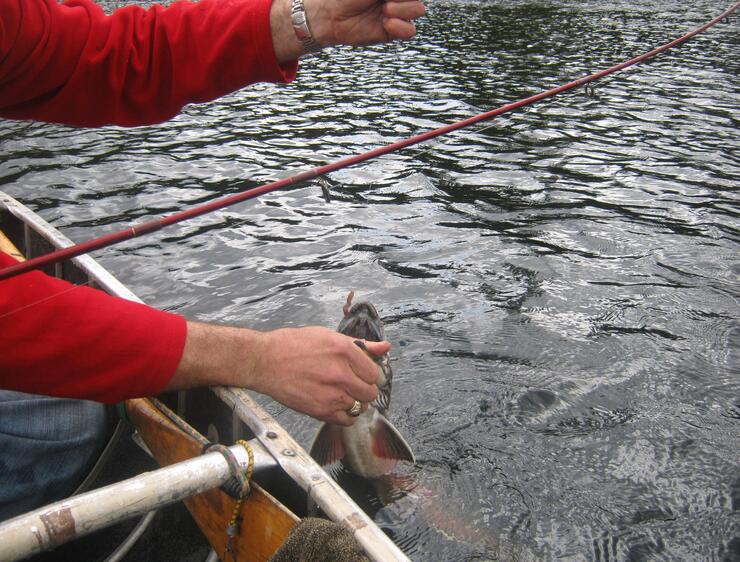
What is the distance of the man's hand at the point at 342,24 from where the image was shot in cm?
311

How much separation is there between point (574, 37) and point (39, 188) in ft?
56.1

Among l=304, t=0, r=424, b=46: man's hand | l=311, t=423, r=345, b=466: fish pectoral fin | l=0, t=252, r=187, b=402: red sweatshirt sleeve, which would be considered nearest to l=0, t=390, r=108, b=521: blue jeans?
l=0, t=252, r=187, b=402: red sweatshirt sleeve

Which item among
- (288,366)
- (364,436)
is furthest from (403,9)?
(364,436)

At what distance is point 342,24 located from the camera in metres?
3.28

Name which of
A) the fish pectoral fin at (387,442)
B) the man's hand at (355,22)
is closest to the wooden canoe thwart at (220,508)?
the fish pectoral fin at (387,442)

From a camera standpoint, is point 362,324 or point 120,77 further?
point 362,324

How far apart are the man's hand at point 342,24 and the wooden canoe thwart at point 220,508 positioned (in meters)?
1.97

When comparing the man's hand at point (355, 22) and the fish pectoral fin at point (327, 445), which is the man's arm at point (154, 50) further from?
the fish pectoral fin at point (327, 445)

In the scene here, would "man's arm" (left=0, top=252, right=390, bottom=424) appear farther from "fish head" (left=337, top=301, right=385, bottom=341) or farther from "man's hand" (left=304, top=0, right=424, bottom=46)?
"man's hand" (left=304, top=0, right=424, bottom=46)

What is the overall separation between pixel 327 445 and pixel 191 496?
4.62ft

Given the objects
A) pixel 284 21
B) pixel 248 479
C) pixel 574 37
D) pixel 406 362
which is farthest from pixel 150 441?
pixel 574 37

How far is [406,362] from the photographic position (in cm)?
584

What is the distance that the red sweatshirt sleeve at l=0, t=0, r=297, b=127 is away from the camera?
3.27 m

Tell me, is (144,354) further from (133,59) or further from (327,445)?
(327,445)
